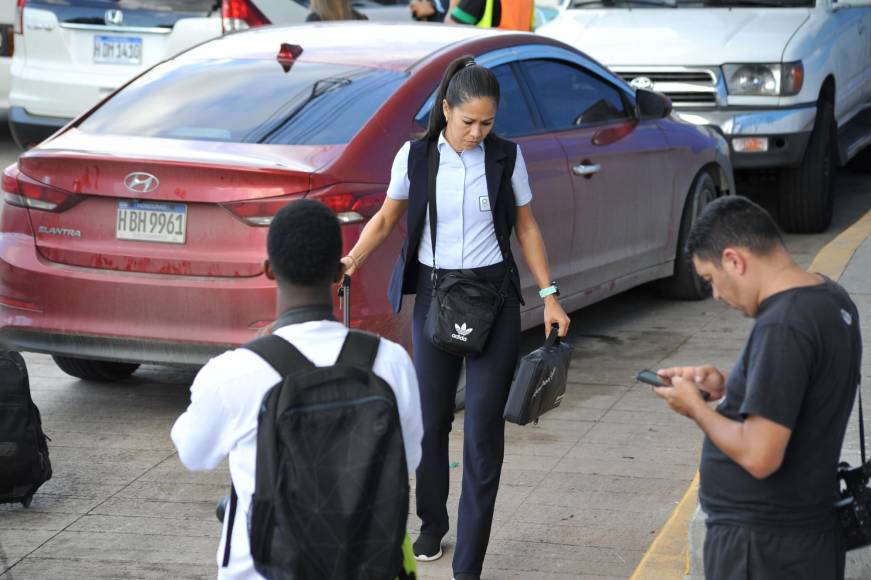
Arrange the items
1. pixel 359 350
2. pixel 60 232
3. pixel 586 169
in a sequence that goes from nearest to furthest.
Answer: pixel 359 350, pixel 60 232, pixel 586 169

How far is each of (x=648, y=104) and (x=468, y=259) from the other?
11.4ft

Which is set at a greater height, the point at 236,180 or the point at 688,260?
the point at 236,180

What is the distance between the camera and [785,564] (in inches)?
119

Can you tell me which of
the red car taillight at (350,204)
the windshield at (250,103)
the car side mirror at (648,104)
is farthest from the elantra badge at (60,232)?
the car side mirror at (648,104)

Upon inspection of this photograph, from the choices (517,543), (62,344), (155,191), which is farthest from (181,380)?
(517,543)

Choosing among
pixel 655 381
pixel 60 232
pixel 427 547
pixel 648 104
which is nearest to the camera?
pixel 655 381

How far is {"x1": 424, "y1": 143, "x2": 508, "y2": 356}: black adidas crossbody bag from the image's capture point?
4.54 metres

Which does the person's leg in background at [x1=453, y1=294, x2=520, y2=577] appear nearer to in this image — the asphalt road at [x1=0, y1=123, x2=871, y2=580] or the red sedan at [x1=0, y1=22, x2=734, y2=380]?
the asphalt road at [x1=0, y1=123, x2=871, y2=580]

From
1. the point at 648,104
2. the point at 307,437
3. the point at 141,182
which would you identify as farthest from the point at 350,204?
the point at 307,437

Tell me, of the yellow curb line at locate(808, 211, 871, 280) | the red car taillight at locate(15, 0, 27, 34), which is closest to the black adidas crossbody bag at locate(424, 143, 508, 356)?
the yellow curb line at locate(808, 211, 871, 280)

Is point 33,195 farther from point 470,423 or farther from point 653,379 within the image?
point 653,379

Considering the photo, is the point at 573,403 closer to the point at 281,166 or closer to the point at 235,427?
the point at 281,166

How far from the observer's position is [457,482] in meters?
5.66

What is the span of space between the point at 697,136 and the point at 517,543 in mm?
3976
